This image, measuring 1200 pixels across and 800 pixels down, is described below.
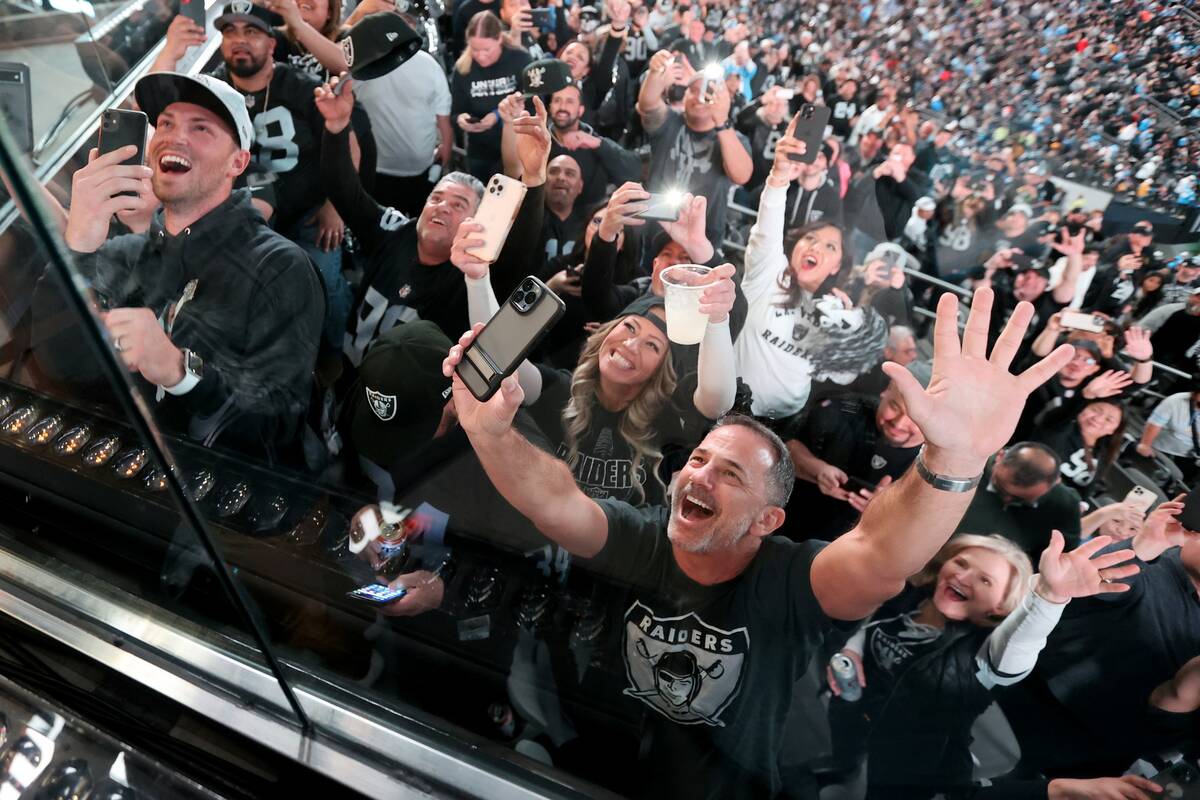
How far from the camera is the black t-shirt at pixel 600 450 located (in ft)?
3.36

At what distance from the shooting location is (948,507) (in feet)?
2.38

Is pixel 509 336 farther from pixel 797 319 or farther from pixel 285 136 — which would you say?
pixel 285 136

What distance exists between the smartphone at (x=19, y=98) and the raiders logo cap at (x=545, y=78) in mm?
801

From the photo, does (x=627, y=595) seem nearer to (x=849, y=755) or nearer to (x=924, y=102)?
(x=849, y=755)

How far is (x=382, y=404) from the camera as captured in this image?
126cm

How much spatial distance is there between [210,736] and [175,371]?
2.00 feet

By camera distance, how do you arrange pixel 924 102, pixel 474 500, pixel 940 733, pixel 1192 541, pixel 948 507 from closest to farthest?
pixel 948 507, pixel 1192 541, pixel 940 733, pixel 474 500, pixel 924 102

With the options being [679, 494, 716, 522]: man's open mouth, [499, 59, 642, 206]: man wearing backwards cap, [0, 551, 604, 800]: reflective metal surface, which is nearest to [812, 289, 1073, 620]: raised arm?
[679, 494, 716, 522]: man's open mouth

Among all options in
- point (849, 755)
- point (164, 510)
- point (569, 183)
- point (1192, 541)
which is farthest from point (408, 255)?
point (1192, 541)

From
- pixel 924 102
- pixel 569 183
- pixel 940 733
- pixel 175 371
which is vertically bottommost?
pixel 940 733

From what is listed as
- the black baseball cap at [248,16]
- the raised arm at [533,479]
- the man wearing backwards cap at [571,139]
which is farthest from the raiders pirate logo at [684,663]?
the black baseball cap at [248,16]

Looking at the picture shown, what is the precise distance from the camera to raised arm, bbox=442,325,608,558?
3.27 feet

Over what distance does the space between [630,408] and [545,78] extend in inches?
30.6

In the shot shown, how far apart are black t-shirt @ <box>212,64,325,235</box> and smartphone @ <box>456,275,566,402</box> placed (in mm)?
757
